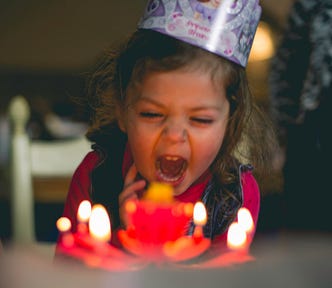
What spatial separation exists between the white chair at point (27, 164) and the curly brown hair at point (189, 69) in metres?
0.15

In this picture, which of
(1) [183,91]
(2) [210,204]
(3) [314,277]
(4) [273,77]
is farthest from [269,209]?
(3) [314,277]

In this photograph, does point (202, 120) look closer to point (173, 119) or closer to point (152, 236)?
point (173, 119)

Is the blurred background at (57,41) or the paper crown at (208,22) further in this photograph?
the blurred background at (57,41)

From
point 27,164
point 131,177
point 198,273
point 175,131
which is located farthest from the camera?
point 27,164

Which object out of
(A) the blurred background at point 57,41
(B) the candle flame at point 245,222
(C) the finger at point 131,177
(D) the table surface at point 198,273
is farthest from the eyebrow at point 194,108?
(A) the blurred background at point 57,41

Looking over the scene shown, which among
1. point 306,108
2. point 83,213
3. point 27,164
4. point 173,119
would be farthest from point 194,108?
point 306,108

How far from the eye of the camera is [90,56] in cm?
381

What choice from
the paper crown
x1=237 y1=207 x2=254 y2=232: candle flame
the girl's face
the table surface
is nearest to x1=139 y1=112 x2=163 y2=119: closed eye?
the girl's face

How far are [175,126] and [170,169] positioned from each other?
0.06 meters

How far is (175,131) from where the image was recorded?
0.78 meters

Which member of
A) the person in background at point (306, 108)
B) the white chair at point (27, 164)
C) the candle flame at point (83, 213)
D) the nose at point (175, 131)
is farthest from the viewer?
the person in background at point (306, 108)

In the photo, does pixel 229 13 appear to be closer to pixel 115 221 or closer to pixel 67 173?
pixel 115 221

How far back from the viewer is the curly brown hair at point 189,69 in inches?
35.7

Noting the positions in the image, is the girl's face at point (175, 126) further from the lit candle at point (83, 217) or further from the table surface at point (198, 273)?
the table surface at point (198, 273)
